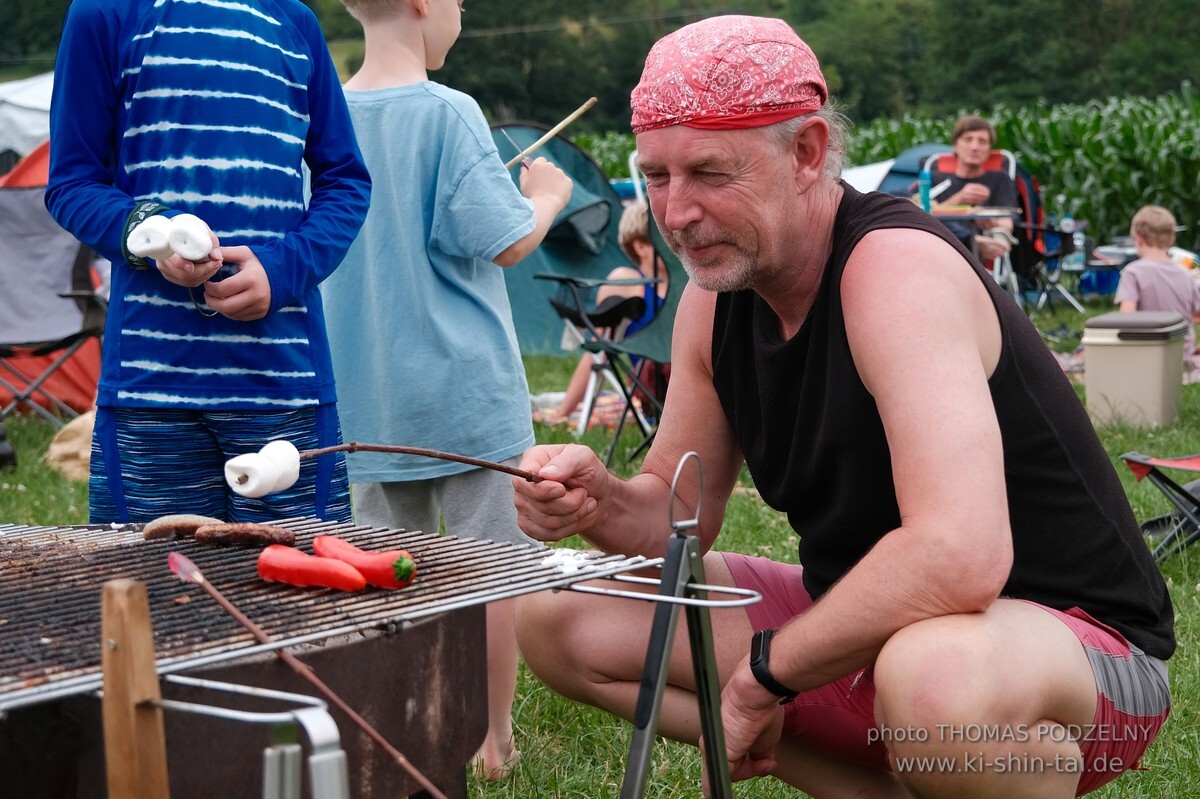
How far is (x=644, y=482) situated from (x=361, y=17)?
1.46 metres

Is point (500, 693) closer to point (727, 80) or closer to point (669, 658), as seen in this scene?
point (669, 658)

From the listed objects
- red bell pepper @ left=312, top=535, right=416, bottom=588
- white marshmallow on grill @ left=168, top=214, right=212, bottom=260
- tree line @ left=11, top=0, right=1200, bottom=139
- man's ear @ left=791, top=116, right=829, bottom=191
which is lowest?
red bell pepper @ left=312, top=535, right=416, bottom=588

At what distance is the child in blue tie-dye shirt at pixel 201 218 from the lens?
8.52 feet

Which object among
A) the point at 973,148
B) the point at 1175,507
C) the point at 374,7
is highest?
the point at 374,7

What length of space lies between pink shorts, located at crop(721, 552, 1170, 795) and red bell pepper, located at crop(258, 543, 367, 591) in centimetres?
99

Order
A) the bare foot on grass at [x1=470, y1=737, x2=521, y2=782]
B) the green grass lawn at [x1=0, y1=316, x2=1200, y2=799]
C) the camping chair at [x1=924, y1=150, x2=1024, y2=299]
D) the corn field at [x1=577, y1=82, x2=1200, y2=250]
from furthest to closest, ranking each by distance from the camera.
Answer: the corn field at [x1=577, y1=82, x2=1200, y2=250] → the camping chair at [x1=924, y1=150, x2=1024, y2=299] → the bare foot on grass at [x1=470, y1=737, x2=521, y2=782] → the green grass lawn at [x1=0, y1=316, x2=1200, y2=799]

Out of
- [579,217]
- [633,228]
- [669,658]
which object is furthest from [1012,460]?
[579,217]

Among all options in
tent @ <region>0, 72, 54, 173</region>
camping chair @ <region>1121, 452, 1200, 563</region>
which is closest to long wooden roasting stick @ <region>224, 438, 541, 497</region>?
camping chair @ <region>1121, 452, 1200, 563</region>

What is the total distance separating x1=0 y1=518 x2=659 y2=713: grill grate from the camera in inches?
60.5

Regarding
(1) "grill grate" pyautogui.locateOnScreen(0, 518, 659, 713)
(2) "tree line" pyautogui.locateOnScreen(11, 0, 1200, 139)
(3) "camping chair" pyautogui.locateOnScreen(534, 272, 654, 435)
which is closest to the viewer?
(1) "grill grate" pyautogui.locateOnScreen(0, 518, 659, 713)

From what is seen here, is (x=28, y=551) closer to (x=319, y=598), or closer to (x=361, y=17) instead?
(x=319, y=598)

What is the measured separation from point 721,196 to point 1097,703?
105cm

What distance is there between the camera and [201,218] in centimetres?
264

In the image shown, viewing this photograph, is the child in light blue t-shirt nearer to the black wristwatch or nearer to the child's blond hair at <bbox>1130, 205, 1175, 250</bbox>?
the black wristwatch
